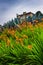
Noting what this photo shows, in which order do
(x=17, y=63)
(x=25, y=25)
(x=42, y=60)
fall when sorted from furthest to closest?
1. (x=25, y=25)
2. (x=17, y=63)
3. (x=42, y=60)

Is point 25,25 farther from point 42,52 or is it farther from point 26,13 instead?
point 42,52

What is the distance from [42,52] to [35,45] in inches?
8.2

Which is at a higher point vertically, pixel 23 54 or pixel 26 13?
pixel 26 13

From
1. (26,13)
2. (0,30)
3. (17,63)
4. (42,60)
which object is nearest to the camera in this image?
(42,60)

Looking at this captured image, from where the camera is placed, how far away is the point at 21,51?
6145 millimetres

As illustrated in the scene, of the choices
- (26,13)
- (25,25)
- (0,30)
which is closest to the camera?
(25,25)

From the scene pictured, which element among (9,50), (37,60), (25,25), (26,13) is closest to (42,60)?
(37,60)

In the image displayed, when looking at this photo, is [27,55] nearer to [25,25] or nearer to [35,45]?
[35,45]

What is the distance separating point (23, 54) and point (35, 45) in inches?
15.7

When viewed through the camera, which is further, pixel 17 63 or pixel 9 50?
pixel 9 50

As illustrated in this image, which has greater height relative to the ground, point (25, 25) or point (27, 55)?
point (25, 25)

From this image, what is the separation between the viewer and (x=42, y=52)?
576cm

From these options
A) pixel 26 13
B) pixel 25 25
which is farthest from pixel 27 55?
pixel 26 13

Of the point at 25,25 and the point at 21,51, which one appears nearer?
the point at 21,51
